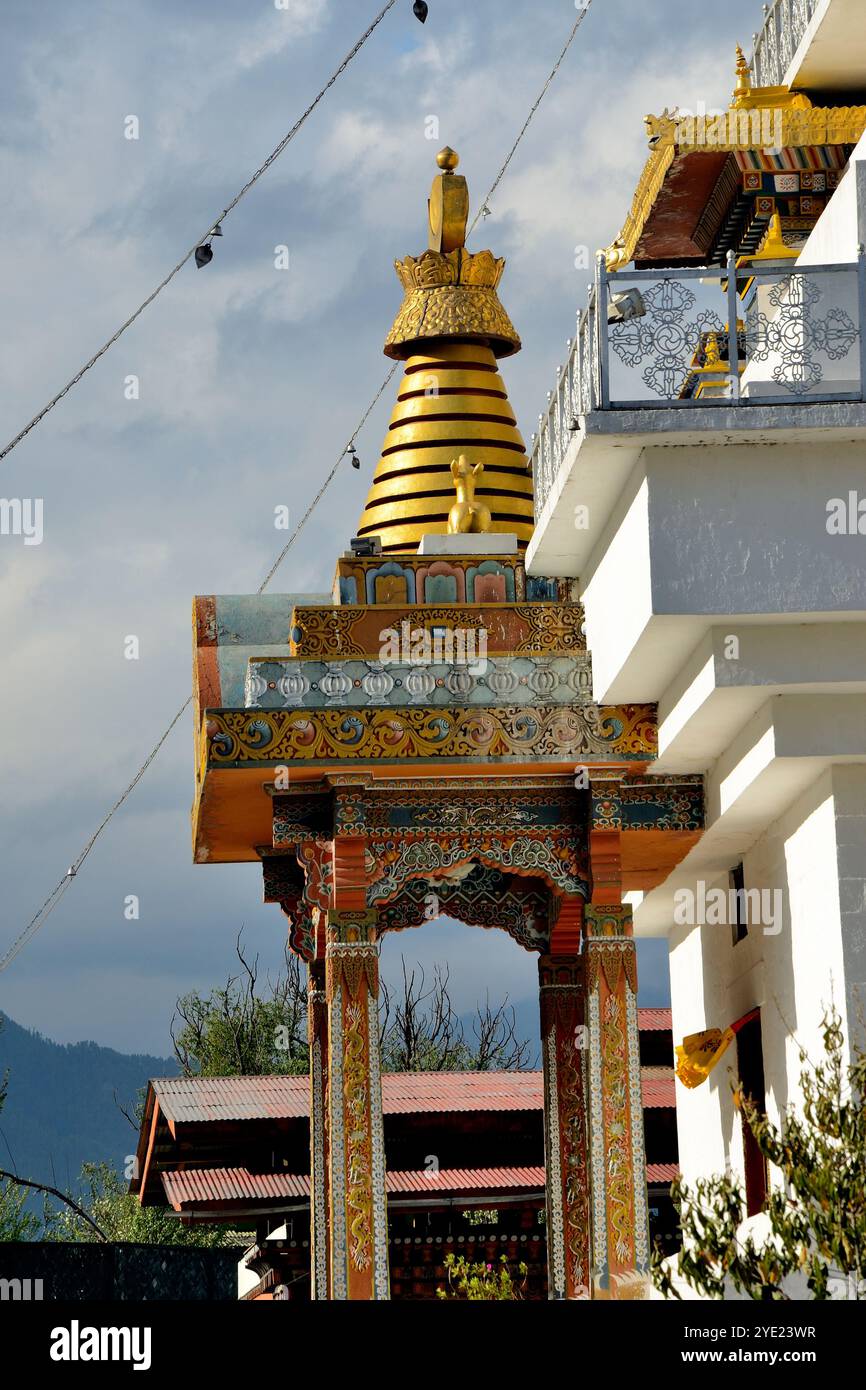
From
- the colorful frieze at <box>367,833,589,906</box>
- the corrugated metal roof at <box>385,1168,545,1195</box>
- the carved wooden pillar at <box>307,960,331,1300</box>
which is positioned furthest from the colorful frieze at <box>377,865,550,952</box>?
the corrugated metal roof at <box>385,1168,545,1195</box>

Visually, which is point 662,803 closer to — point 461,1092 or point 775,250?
point 775,250

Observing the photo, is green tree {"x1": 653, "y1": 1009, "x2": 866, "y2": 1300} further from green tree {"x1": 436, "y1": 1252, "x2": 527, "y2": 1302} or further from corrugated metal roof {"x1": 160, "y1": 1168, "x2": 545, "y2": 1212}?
corrugated metal roof {"x1": 160, "y1": 1168, "x2": 545, "y2": 1212}

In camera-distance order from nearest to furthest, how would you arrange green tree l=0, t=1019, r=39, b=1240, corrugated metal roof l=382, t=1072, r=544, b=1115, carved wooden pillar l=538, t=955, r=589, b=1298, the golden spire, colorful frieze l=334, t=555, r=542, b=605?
1. colorful frieze l=334, t=555, r=542, b=605
2. carved wooden pillar l=538, t=955, r=589, b=1298
3. corrugated metal roof l=382, t=1072, r=544, b=1115
4. the golden spire
5. green tree l=0, t=1019, r=39, b=1240

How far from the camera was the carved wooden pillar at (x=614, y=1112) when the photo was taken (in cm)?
1616

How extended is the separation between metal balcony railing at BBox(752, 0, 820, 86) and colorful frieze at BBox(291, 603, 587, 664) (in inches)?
196

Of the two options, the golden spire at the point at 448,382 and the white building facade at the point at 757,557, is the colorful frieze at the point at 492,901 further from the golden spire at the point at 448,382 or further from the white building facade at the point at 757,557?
the golden spire at the point at 448,382

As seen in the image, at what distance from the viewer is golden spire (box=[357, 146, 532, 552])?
2309 cm

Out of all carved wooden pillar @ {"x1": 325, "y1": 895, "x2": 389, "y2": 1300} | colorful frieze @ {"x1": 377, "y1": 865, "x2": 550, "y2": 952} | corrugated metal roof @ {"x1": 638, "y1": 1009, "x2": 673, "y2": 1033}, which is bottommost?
carved wooden pillar @ {"x1": 325, "y1": 895, "x2": 389, "y2": 1300}

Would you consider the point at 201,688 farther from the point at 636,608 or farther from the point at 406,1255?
the point at 406,1255

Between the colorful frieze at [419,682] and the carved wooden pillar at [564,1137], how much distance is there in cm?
339
